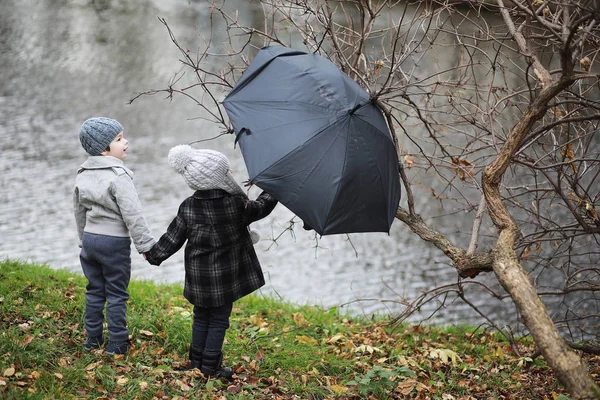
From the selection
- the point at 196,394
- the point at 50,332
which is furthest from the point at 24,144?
the point at 196,394

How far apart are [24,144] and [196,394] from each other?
7.42 m

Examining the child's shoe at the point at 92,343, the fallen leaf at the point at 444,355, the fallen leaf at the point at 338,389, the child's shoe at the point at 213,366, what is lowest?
the child's shoe at the point at 92,343

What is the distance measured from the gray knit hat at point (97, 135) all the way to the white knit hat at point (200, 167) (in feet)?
1.49

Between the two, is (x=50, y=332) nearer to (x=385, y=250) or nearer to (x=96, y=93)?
(x=385, y=250)

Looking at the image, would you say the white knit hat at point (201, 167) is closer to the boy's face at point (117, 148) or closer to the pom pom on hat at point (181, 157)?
the pom pom on hat at point (181, 157)

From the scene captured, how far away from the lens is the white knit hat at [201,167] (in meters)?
3.39

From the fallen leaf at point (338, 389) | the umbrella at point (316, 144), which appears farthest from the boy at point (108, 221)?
the fallen leaf at point (338, 389)

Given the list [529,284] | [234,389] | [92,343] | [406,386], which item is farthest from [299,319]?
[529,284]

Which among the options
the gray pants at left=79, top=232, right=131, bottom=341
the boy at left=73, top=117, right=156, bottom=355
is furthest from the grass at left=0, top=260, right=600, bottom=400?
the boy at left=73, top=117, right=156, bottom=355

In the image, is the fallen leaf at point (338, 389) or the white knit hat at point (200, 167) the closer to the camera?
the white knit hat at point (200, 167)

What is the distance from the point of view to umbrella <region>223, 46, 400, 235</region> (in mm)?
3025

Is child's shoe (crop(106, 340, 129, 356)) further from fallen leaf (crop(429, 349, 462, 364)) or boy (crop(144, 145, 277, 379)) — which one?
fallen leaf (crop(429, 349, 462, 364))

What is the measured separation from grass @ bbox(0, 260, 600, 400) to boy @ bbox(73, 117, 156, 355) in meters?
0.31

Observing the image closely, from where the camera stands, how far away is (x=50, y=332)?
4.05 meters
